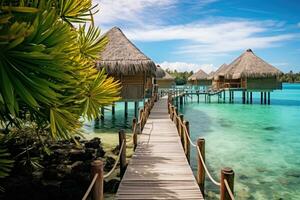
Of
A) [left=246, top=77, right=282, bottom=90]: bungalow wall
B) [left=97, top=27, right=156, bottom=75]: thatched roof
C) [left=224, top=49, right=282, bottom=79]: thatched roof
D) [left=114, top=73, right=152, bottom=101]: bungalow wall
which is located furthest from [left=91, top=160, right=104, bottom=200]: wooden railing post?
[left=246, top=77, right=282, bottom=90]: bungalow wall

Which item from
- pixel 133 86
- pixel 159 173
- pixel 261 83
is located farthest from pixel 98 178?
pixel 261 83

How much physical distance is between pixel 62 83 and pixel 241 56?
38.9 m

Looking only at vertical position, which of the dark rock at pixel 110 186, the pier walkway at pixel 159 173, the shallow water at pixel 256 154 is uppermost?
the pier walkway at pixel 159 173

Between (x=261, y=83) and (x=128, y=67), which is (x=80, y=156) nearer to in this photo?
(x=128, y=67)

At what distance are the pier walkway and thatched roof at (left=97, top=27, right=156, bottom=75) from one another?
938cm

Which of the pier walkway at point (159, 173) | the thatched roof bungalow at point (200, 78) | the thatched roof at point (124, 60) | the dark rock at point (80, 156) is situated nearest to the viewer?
the pier walkway at point (159, 173)

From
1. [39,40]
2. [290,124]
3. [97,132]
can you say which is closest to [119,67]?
[97,132]

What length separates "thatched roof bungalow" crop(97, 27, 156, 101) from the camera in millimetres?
19938

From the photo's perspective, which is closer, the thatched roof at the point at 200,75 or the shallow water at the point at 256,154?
the shallow water at the point at 256,154

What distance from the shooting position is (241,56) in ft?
135

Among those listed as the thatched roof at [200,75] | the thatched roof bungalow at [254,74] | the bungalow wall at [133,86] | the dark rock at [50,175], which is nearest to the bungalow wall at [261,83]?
the thatched roof bungalow at [254,74]

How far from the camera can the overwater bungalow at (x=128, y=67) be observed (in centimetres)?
1994

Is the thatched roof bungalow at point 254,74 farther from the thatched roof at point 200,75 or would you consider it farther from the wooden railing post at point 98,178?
the wooden railing post at point 98,178

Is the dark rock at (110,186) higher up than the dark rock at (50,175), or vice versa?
the dark rock at (50,175)
